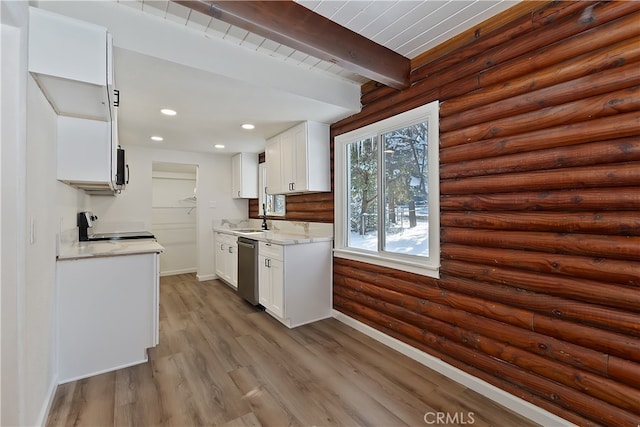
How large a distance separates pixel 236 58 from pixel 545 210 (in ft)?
7.88

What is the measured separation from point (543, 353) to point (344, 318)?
6.30 feet

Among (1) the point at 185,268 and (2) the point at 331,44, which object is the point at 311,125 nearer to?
(2) the point at 331,44

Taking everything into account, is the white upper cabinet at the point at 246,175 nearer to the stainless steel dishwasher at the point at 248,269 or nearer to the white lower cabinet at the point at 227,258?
the white lower cabinet at the point at 227,258

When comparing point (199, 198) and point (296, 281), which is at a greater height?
point (199, 198)

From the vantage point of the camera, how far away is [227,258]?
181 inches

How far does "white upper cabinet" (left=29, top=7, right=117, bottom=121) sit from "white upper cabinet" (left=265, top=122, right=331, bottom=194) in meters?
1.98

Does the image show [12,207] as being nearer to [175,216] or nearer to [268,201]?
[268,201]

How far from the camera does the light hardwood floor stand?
1.79 meters

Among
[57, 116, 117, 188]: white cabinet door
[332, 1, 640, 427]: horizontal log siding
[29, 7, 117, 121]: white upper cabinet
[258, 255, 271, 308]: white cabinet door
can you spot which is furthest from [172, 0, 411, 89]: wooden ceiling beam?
[258, 255, 271, 308]: white cabinet door

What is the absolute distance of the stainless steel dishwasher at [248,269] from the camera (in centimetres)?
362

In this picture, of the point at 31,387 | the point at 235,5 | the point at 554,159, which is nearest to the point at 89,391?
the point at 31,387

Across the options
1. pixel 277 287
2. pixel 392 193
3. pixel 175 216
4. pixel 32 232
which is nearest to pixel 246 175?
pixel 175 216

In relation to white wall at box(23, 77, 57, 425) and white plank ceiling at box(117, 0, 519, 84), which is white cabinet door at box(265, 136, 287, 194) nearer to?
white plank ceiling at box(117, 0, 519, 84)

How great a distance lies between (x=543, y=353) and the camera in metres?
1.73
